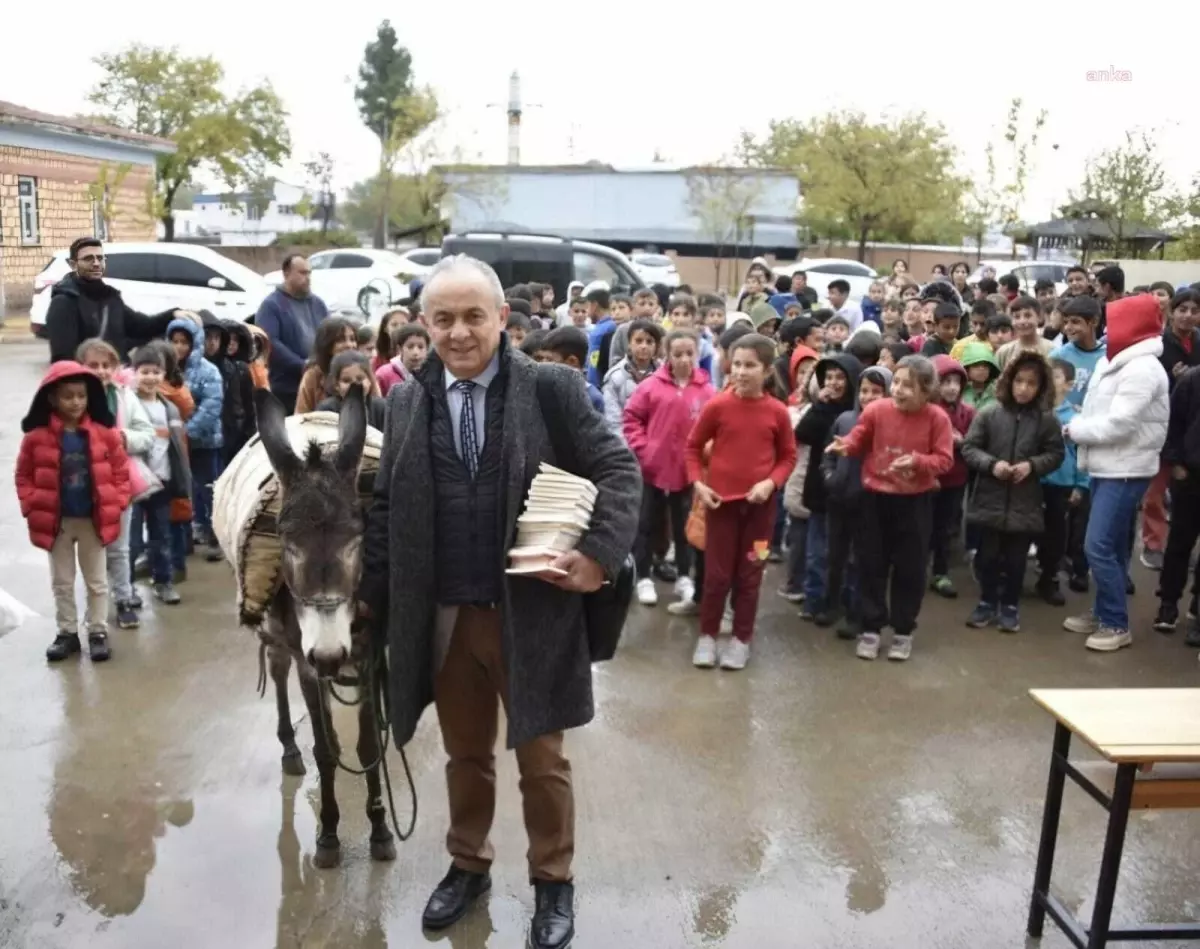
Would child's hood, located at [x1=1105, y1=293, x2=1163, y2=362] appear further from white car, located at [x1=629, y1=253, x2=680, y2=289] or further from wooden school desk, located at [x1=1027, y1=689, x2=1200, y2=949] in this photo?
white car, located at [x1=629, y1=253, x2=680, y2=289]

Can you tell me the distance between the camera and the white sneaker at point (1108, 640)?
6102 mm

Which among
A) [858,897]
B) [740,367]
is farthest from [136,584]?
[858,897]

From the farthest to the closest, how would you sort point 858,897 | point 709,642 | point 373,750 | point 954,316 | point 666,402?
point 954,316 < point 666,402 < point 709,642 < point 373,750 < point 858,897

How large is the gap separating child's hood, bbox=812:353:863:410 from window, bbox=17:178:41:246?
82.4ft

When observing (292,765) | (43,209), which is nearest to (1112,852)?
(292,765)

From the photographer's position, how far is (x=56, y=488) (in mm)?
5410

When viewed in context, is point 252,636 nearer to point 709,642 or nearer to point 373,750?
point 373,750

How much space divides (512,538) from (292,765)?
81.5 inches

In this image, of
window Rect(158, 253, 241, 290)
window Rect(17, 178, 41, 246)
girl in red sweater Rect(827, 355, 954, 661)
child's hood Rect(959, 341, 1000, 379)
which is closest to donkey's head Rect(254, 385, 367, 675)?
girl in red sweater Rect(827, 355, 954, 661)

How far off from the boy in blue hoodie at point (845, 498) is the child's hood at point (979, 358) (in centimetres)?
100

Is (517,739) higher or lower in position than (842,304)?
lower

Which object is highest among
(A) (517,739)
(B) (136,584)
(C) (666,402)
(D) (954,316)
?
(D) (954,316)

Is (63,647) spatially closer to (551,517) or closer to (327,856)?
(327,856)

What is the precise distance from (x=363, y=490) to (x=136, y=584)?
3891 millimetres
